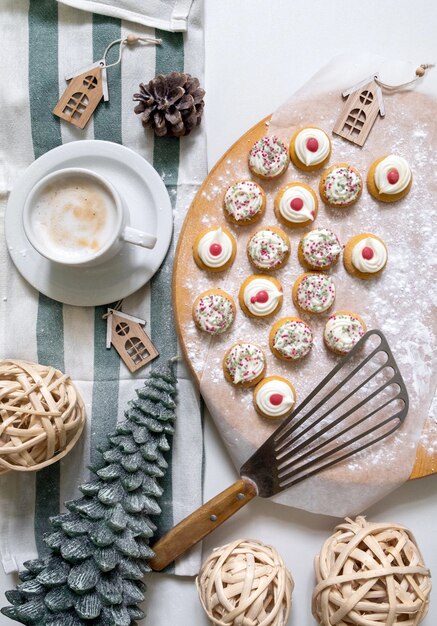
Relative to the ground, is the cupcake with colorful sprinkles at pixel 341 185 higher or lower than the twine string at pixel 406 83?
lower

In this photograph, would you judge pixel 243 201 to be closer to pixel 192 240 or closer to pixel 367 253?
pixel 192 240

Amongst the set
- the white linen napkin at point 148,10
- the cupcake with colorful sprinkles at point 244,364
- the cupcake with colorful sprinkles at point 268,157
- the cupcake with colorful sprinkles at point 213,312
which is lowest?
the cupcake with colorful sprinkles at point 244,364

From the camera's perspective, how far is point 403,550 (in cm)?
117

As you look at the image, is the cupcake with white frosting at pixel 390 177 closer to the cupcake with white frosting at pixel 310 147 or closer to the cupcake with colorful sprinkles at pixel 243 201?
the cupcake with white frosting at pixel 310 147

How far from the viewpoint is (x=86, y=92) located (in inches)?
51.3

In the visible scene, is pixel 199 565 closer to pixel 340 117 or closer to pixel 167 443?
pixel 167 443

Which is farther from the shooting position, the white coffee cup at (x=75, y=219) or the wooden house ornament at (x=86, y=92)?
the wooden house ornament at (x=86, y=92)

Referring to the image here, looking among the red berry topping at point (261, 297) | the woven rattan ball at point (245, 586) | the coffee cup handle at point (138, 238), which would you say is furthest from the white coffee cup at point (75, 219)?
the woven rattan ball at point (245, 586)

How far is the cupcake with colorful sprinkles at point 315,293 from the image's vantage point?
1.24m

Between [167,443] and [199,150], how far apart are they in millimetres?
560

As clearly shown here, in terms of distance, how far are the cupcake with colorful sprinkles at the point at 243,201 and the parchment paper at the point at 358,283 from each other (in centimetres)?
3

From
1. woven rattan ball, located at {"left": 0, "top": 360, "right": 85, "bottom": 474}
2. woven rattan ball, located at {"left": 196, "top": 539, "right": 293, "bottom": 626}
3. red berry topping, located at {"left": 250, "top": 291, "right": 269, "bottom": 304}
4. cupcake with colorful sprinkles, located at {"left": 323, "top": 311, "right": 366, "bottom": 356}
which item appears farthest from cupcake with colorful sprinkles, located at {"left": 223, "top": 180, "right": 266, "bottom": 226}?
woven rattan ball, located at {"left": 196, "top": 539, "right": 293, "bottom": 626}

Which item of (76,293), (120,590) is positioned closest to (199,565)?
(120,590)

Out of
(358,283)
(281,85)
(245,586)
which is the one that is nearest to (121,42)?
(281,85)
